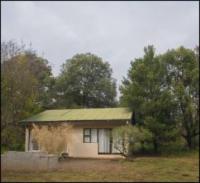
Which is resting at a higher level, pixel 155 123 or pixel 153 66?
pixel 153 66

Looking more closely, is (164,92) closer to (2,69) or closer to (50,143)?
(50,143)

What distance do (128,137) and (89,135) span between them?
14.3 feet

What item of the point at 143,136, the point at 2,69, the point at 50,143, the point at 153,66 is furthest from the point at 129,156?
the point at 2,69

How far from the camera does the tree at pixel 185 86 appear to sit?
27656mm

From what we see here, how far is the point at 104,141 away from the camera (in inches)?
1009

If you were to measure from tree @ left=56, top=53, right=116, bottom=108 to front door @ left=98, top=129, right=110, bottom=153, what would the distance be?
17.5m

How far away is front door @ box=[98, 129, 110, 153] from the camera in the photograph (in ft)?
83.7

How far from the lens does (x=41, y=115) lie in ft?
94.0

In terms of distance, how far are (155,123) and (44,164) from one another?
1133cm

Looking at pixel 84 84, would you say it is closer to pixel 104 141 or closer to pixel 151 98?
pixel 151 98

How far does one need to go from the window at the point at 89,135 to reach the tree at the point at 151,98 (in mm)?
3184

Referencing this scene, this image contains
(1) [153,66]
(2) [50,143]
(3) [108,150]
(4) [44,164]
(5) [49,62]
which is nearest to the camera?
(4) [44,164]

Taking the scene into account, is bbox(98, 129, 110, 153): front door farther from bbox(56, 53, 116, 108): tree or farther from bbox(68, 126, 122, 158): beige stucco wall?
bbox(56, 53, 116, 108): tree

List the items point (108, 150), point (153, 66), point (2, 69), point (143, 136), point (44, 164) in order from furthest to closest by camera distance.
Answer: point (153, 66) < point (108, 150) < point (143, 136) < point (44, 164) < point (2, 69)
